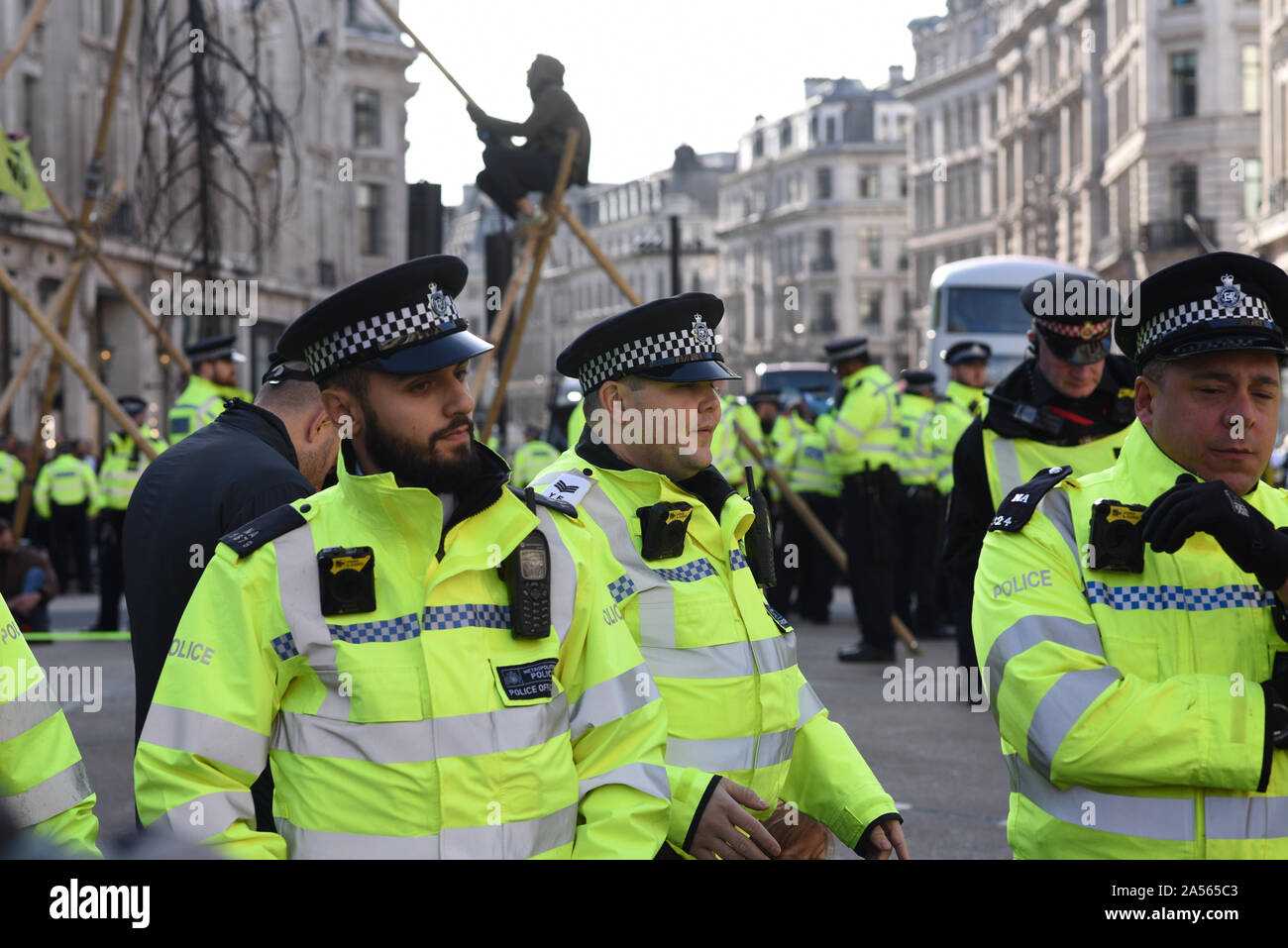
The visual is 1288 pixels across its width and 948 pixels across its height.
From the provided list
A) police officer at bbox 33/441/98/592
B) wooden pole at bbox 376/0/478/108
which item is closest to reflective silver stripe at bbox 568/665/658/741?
wooden pole at bbox 376/0/478/108

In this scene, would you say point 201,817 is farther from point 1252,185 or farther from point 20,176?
point 1252,185

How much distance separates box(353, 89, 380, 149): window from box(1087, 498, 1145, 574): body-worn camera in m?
51.8

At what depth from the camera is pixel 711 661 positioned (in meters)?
3.59

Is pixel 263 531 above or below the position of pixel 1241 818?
above

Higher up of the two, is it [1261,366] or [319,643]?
[1261,366]

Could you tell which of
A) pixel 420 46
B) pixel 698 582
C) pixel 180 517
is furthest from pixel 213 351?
pixel 698 582

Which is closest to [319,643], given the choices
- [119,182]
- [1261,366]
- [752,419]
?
[1261,366]

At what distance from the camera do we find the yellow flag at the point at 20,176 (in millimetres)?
9727

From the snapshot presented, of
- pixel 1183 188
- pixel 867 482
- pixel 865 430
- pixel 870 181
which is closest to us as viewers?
pixel 867 482

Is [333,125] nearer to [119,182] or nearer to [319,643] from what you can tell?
[119,182]

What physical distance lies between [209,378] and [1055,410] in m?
5.75

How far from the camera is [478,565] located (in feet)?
9.16

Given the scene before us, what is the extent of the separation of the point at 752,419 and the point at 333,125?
2407 centimetres

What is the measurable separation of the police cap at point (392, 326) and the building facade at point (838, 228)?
10373 centimetres
